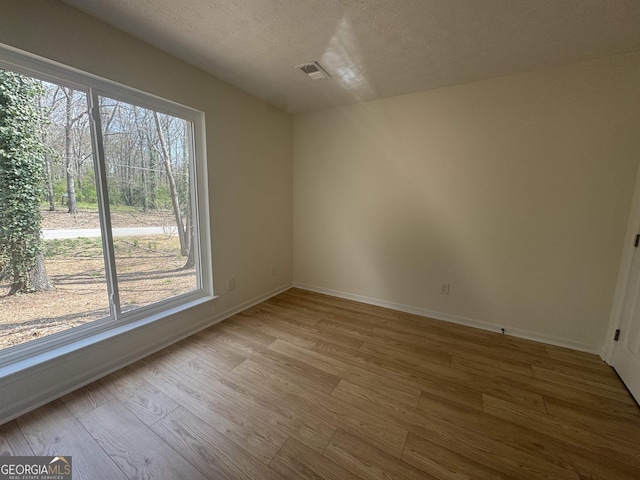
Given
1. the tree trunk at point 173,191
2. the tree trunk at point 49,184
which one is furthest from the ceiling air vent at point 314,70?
the tree trunk at point 49,184

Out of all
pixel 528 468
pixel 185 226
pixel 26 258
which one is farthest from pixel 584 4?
pixel 26 258

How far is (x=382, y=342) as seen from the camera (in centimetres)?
234

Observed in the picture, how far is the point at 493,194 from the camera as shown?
2443 millimetres

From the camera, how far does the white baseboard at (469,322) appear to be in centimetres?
225

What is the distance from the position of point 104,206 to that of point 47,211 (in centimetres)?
30

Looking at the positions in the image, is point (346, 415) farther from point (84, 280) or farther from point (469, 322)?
point (84, 280)

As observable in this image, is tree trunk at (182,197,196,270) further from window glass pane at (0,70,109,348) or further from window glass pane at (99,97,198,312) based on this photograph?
window glass pane at (0,70,109,348)

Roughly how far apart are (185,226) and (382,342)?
2.27 meters

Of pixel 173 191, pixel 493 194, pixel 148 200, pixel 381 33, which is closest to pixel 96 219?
pixel 148 200

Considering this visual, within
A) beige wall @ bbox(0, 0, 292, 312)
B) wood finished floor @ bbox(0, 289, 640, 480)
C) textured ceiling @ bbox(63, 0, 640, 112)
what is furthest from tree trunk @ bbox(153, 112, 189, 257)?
wood finished floor @ bbox(0, 289, 640, 480)

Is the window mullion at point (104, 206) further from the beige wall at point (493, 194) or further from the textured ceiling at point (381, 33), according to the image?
the beige wall at point (493, 194)

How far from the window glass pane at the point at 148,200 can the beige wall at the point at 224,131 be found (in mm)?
231

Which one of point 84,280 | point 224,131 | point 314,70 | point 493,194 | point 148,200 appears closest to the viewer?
point 84,280

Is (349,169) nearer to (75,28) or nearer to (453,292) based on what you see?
(453,292)
